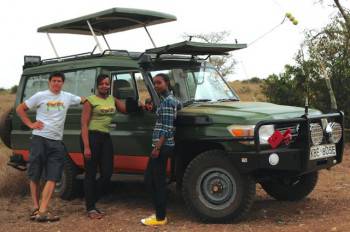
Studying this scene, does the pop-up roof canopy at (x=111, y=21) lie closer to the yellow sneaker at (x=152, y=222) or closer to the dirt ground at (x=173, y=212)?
the dirt ground at (x=173, y=212)

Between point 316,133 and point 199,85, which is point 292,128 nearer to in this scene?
point 316,133

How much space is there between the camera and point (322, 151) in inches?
250

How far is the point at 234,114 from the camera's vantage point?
6.23 meters

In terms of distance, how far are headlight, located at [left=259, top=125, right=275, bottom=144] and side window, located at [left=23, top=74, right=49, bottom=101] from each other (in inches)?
149

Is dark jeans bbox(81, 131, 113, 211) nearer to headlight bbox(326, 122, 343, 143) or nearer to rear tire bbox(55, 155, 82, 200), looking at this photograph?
rear tire bbox(55, 155, 82, 200)

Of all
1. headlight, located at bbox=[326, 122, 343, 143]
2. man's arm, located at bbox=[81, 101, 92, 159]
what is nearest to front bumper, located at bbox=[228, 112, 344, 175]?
headlight, located at bbox=[326, 122, 343, 143]

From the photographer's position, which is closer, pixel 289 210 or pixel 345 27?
pixel 289 210

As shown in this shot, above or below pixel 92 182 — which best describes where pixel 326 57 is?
above

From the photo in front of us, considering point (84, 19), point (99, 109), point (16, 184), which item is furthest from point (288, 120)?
point (16, 184)

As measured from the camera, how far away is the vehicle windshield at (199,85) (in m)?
7.12

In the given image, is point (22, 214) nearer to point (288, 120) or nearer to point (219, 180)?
point (219, 180)

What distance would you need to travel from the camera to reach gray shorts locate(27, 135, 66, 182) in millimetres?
6695

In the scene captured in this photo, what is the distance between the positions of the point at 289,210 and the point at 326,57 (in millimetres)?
7596

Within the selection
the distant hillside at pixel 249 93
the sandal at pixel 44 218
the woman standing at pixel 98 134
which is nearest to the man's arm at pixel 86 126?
the woman standing at pixel 98 134
